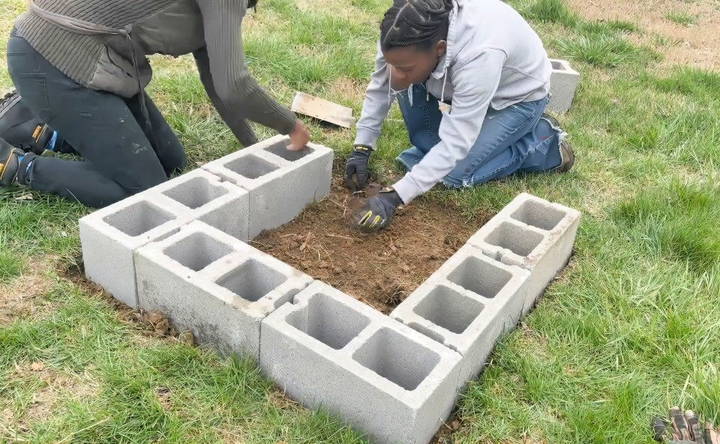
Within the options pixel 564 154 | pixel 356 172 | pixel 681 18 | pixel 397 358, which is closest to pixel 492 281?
pixel 397 358

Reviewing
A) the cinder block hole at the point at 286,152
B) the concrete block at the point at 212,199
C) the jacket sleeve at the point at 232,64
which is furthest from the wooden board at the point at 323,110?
the concrete block at the point at 212,199

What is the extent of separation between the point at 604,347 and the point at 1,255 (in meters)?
2.41

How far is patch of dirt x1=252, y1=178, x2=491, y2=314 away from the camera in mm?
2957

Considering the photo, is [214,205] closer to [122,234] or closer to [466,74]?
[122,234]

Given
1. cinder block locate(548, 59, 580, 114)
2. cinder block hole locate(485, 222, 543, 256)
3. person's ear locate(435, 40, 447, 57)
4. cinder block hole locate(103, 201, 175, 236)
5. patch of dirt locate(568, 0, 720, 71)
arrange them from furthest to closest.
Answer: patch of dirt locate(568, 0, 720, 71), cinder block locate(548, 59, 580, 114), person's ear locate(435, 40, 447, 57), cinder block hole locate(485, 222, 543, 256), cinder block hole locate(103, 201, 175, 236)

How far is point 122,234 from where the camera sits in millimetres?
2615

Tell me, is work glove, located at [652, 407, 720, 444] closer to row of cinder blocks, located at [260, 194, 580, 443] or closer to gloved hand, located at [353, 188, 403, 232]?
row of cinder blocks, located at [260, 194, 580, 443]

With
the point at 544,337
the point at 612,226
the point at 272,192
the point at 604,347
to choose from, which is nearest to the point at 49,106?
Result: the point at 272,192

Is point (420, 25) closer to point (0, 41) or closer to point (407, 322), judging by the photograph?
point (407, 322)

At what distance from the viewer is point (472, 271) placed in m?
2.81

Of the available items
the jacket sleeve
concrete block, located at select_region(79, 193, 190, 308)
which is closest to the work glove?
concrete block, located at select_region(79, 193, 190, 308)

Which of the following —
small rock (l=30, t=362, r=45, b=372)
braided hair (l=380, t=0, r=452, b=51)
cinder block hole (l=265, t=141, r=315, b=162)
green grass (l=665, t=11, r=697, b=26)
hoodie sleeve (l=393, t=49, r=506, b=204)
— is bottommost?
green grass (l=665, t=11, r=697, b=26)

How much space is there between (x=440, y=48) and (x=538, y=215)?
89cm

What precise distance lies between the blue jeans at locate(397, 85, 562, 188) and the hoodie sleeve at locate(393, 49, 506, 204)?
0.46 metres
